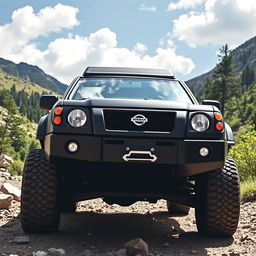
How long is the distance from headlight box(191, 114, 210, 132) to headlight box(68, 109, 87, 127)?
3.55ft

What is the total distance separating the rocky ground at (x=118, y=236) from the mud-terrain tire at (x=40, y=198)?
0.48ft

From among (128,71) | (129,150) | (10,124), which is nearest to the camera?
(129,150)

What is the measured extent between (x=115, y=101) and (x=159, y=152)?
0.71 metres

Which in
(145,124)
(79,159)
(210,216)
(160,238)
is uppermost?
(145,124)

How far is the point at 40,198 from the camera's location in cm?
409

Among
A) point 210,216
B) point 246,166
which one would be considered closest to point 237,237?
point 210,216

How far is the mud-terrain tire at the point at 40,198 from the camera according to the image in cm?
410

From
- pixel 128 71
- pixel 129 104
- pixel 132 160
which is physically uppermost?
pixel 128 71

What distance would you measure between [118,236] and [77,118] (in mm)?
1567

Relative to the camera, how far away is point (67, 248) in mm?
3824

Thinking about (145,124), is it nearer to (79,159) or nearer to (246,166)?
(79,159)

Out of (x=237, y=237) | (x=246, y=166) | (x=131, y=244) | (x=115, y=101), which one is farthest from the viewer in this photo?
(x=246, y=166)

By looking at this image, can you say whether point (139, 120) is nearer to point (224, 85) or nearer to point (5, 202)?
point (5, 202)

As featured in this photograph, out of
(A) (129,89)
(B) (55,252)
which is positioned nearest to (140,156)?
(B) (55,252)
